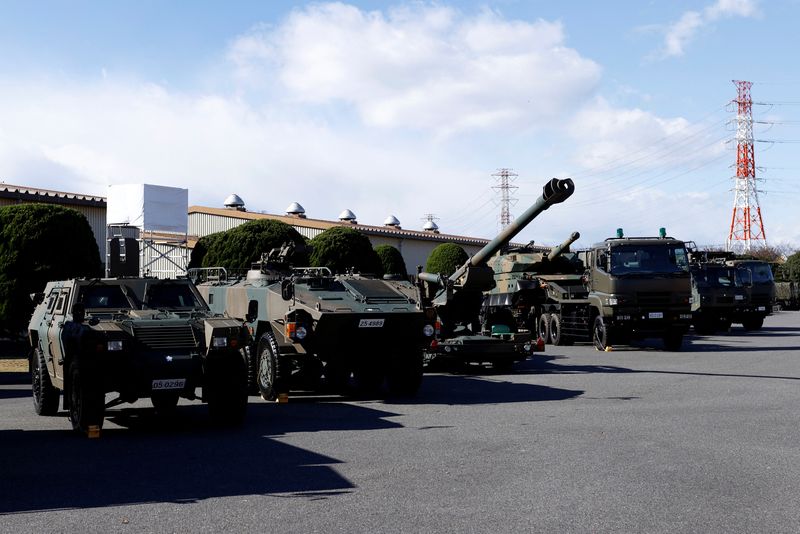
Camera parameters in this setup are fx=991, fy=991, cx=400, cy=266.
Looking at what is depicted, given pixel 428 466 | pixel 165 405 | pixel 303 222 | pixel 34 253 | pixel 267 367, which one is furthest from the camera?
pixel 303 222

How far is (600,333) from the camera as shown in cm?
2416

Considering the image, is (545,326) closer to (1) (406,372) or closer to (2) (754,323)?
(2) (754,323)

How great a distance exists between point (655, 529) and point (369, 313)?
7814 mm

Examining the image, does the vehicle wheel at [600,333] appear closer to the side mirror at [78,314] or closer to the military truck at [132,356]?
the military truck at [132,356]

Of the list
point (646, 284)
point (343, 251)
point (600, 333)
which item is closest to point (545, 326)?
point (600, 333)

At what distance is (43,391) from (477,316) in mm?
9303

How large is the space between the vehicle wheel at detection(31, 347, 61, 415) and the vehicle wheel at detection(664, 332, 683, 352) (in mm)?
15818

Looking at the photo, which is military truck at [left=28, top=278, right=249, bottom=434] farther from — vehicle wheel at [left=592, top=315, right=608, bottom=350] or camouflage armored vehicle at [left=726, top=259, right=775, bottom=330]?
camouflage armored vehicle at [left=726, top=259, right=775, bottom=330]

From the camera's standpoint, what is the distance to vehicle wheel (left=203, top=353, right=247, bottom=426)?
11039 mm

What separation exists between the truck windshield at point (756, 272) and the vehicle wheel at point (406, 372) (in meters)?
21.5

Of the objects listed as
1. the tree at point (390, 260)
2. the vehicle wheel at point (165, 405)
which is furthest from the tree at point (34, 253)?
the tree at point (390, 260)

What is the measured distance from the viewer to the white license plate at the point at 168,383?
35.1 feet

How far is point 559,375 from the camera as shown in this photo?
58.2 ft

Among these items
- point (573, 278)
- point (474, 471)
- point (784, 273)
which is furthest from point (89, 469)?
point (784, 273)
